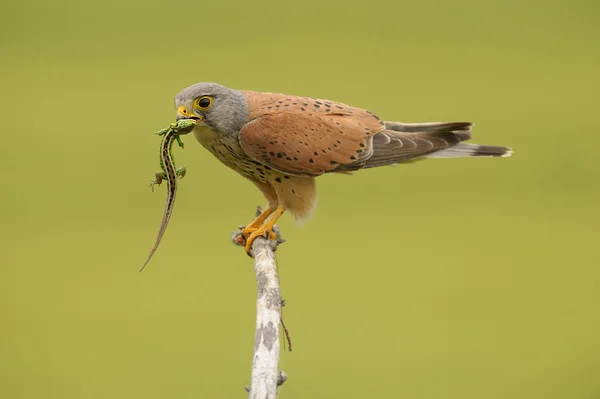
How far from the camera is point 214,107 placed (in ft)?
8.13

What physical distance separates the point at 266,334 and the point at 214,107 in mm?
762

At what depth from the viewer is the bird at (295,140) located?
2521mm

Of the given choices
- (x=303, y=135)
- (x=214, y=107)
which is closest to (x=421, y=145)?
(x=303, y=135)

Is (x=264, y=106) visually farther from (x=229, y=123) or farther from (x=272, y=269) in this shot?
(x=272, y=269)

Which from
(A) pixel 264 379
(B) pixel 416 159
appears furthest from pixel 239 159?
(A) pixel 264 379

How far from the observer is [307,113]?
2684 millimetres

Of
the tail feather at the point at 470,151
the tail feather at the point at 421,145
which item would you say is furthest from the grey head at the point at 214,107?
the tail feather at the point at 470,151

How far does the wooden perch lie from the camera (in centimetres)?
185

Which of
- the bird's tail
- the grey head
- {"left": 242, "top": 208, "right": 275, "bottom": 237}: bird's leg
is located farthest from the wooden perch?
the bird's tail

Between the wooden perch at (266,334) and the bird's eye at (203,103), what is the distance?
502 mm

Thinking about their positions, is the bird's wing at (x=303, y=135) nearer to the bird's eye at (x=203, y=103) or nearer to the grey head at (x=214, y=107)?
the grey head at (x=214, y=107)

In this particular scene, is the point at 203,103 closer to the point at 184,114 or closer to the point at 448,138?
the point at 184,114

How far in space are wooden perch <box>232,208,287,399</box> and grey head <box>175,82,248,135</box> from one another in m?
0.44

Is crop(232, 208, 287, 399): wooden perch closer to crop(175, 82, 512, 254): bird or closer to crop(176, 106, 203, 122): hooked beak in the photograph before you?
crop(175, 82, 512, 254): bird
